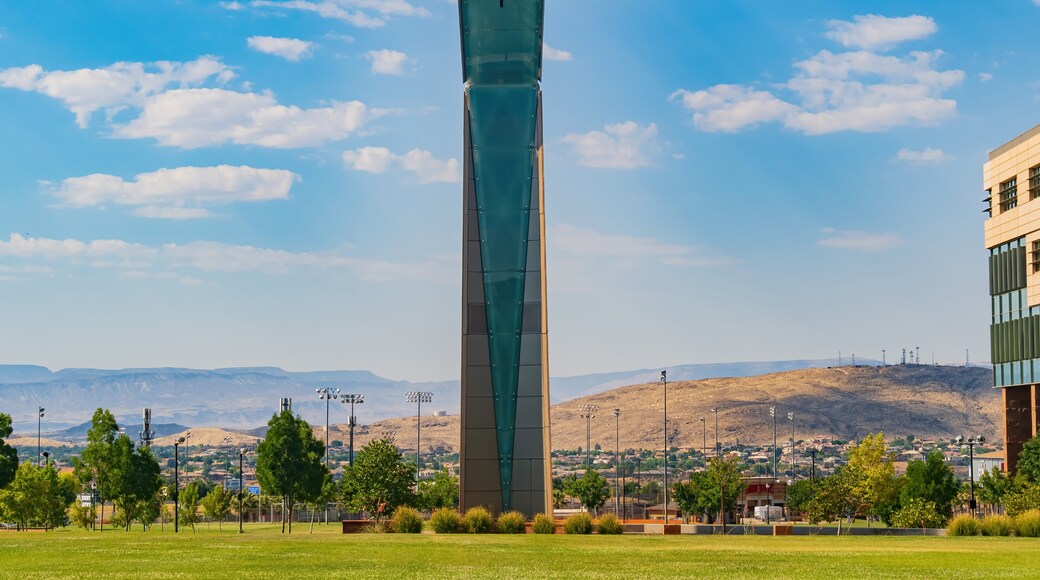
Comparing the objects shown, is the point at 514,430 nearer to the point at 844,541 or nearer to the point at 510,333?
the point at 510,333

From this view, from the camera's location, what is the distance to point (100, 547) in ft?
158

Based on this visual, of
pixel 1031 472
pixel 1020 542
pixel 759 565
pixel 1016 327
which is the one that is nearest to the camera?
pixel 759 565

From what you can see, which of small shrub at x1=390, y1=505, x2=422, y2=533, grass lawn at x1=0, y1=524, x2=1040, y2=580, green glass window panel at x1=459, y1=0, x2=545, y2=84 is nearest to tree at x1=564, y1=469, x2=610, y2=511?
small shrub at x1=390, y1=505, x2=422, y2=533

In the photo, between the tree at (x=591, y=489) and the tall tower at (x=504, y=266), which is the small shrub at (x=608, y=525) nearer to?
the tall tower at (x=504, y=266)

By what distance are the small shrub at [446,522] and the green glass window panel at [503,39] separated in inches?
932

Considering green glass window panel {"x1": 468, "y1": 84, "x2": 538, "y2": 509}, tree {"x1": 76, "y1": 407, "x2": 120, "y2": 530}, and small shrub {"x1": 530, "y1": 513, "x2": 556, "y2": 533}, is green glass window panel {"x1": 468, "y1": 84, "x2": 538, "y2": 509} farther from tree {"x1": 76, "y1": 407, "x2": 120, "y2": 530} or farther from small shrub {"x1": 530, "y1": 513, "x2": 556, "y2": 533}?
tree {"x1": 76, "y1": 407, "x2": 120, "y2": 530}

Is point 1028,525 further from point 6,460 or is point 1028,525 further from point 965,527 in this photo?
point 6,460

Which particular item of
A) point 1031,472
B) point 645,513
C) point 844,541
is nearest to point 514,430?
point 844,541

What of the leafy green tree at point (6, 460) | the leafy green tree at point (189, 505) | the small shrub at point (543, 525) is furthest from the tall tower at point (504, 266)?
the leafy green tree at point (189, 505)

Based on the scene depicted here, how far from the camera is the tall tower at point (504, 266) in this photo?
68.0 meters

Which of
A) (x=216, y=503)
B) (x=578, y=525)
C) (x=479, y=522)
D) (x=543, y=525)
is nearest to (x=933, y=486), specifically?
(x=578, y=525)

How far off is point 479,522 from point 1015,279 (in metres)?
53.7

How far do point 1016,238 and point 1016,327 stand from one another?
6792mm

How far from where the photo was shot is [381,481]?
246 feet
